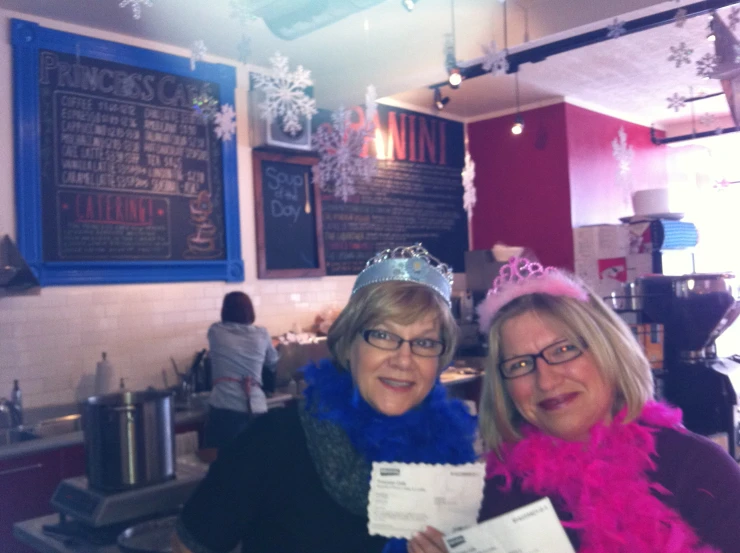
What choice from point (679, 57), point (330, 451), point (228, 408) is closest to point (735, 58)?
point (679, 57)

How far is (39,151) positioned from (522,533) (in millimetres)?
3299

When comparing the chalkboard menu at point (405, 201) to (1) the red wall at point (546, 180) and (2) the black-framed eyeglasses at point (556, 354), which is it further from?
(2) the black-framed eyeglasses at point (556, 354)

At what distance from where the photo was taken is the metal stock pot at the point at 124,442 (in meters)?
1.90

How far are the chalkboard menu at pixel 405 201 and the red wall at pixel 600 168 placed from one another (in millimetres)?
1075

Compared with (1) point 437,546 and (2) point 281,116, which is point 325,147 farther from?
(1) point 437,546

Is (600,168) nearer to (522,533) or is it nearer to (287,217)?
(287,217)

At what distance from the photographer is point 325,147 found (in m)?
5.04

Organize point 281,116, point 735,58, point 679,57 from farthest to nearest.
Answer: point 281,116, point 679,57, point 735,58

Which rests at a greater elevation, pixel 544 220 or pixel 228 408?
pixel 544 220

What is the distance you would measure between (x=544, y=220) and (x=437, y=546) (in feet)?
17.4

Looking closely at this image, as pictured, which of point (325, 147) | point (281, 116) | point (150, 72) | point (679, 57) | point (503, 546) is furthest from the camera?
point (325, 147)

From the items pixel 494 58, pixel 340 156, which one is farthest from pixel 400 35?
pixel 340 156

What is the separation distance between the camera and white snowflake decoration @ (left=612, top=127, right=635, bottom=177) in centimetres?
680

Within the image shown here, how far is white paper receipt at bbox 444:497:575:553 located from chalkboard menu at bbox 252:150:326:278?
356 cm
